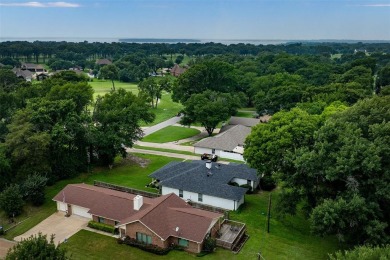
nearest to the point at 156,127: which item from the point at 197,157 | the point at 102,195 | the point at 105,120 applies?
the point at 197,157

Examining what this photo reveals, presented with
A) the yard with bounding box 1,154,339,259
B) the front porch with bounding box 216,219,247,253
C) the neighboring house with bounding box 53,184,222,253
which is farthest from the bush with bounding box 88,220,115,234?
the front porch with bounding box 216,219,247,253

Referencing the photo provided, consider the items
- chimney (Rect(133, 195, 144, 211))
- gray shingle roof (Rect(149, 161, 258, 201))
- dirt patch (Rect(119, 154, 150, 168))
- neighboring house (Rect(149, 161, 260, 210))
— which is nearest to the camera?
chimney (Rect(133, 195, 144, 211))

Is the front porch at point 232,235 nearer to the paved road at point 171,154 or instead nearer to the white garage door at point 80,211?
the white garage door at point 80,211

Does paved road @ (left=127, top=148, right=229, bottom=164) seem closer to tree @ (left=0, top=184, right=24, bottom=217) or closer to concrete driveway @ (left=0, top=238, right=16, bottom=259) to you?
tree @ (left=0, top=184, right=24, bottom=217)

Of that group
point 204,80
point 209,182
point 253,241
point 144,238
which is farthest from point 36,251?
point 204,80

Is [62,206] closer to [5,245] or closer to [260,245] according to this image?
[5,245]

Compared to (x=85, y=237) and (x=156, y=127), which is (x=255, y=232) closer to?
(x=85, y=237)

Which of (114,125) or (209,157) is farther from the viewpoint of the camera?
(209,157)
